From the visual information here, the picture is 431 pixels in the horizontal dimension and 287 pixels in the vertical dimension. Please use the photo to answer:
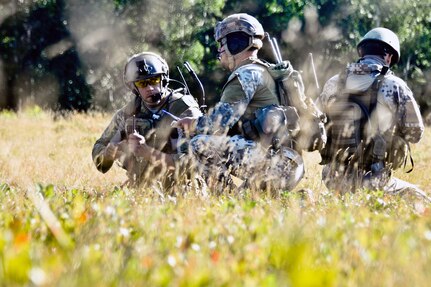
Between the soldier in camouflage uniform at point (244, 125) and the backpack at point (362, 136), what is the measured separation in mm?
926

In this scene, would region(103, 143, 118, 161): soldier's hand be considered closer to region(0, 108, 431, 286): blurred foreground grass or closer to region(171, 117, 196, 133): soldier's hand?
region(171, 117, 196, 133): soldier's hand

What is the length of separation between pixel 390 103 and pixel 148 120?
263 centimetres

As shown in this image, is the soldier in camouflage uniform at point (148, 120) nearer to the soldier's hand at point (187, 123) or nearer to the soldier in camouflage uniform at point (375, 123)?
the soldier's hand at point (187, 123)

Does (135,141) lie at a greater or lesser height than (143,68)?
lesser

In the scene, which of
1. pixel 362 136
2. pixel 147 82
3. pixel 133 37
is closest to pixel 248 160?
pixel 147 82

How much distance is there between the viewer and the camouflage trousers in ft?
24.9

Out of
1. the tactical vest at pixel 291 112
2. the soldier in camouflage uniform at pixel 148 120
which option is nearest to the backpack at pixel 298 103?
the tactical vest at pixel 291 112

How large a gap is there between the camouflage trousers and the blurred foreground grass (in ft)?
2.80

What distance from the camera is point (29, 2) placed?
33531mm

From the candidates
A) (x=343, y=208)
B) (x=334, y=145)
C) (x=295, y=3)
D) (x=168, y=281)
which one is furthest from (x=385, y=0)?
Result: (x=168, y=281)

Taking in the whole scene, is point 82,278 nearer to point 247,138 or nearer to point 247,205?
point 247,205

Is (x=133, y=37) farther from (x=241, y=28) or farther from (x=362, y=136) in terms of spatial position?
(x=241, y=28)

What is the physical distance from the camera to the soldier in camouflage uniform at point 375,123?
8.29 m

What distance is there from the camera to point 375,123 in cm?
837
